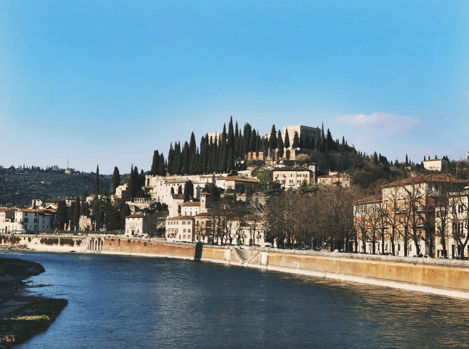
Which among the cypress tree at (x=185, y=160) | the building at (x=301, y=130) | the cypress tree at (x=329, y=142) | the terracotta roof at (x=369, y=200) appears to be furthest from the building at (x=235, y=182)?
the terracotta roof at (x=369, y=200)

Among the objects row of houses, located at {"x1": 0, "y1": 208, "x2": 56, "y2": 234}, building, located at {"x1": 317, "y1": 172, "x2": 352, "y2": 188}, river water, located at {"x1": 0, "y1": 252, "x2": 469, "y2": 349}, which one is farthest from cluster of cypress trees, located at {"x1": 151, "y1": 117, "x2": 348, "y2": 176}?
river water, located at {"x1": 0, "y1": 252, "x2": 469, "y2": 349}

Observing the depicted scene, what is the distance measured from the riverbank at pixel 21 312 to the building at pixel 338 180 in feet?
299

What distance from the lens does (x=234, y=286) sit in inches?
2202

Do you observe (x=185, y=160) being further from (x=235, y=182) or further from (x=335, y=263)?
(x=335, y=263)

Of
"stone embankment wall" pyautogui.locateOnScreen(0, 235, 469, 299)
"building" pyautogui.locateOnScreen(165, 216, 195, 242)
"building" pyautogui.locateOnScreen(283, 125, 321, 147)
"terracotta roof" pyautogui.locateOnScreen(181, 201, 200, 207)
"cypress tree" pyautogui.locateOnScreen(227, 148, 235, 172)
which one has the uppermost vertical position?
"building" pyautogui.locateOnScreen(283, 125, 321, 147)

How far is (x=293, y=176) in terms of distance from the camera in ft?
475

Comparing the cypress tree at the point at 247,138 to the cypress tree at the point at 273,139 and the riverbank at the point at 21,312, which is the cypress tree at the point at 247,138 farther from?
the riverbank at the point at 21,312

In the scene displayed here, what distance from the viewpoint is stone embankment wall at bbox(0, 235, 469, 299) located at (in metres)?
44.9

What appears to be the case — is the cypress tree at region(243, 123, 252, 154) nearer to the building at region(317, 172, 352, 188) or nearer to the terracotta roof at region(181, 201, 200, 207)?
the building at region(317, 172, 352, 188)

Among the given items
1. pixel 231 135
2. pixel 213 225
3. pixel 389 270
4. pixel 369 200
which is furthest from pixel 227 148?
pixel 389 270

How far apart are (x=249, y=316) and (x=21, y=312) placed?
14812mm

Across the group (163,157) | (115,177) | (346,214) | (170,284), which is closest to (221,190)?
(163,157)

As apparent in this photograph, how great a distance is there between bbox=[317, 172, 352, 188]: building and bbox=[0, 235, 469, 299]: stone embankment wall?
46.5 m

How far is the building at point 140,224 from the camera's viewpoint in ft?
460
